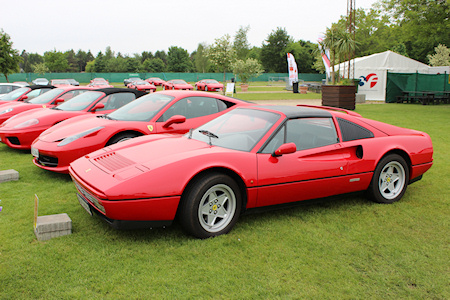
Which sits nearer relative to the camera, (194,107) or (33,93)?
(194,107)

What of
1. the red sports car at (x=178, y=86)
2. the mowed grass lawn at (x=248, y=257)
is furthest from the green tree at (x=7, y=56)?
the mowed grass lawn at (x=248, y=257)

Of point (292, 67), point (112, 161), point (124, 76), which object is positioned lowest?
point (112, 161)

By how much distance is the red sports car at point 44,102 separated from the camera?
31.0 feet

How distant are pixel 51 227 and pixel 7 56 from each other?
33679mm

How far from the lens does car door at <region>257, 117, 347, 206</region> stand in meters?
3.82

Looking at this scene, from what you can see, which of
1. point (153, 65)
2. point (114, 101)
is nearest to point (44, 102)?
point (114, 101)

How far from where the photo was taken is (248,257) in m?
3.25

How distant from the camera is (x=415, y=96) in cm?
2322

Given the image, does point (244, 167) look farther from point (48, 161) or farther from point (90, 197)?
point (48, 161)

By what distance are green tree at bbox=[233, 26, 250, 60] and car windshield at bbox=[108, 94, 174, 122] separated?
105 m

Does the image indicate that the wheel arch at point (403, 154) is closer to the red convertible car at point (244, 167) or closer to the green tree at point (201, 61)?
the red convertible car at point (244, 167)

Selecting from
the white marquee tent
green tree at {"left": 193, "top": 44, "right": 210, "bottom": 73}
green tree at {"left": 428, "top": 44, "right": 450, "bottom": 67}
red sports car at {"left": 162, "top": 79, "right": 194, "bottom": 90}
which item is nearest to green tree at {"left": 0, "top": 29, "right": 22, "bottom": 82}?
red sports car at {"left": 162, "top": 79, "right": 194, "bottom": 90}

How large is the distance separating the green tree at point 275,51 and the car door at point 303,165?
89.6m

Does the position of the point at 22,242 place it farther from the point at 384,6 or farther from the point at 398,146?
the point at 384,6
